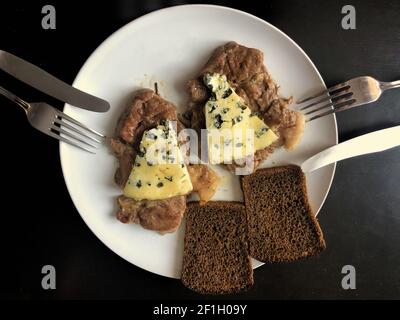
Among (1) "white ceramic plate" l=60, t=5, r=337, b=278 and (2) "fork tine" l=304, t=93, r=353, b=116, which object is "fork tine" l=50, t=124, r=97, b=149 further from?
(2) "fork tine" l=304, t=93, r=353, b=116

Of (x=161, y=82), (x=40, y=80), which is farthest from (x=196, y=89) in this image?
(x=40, y=80)

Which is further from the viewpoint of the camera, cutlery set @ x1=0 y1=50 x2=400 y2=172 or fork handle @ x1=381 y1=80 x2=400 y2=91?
fork handle @ x1=381 y1=80 x2=400 y2=91

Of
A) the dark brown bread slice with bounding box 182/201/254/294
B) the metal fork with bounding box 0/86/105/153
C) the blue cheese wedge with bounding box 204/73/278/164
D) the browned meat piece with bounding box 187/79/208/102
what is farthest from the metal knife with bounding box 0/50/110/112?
the dark brown bread slice with bounding box 182/201/254/294

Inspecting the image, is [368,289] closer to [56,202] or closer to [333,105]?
[333,105]

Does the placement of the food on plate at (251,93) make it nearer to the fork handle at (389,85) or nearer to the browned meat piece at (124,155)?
the browned meat piece at (124,155)

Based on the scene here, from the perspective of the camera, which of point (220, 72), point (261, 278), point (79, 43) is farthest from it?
point (261, 278)

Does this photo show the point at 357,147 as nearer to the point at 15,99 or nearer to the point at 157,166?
the point at 157,166
